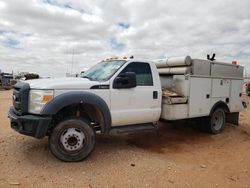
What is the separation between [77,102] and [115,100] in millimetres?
846

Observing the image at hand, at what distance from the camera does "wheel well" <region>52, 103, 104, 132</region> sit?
500 centimetres

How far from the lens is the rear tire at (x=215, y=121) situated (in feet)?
24.8

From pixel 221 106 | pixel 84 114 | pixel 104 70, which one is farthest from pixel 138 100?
pixel 221 106

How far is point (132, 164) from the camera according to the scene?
4895mm

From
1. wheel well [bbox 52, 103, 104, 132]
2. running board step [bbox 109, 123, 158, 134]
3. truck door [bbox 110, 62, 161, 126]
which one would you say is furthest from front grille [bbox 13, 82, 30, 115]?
running board step [bbox 109, 123, 158, 134]

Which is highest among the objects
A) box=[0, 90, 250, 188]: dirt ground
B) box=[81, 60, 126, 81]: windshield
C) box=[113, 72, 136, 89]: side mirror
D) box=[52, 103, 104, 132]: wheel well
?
box=[81, 60, 126, 81]: windshield

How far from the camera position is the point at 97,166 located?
15.6ft

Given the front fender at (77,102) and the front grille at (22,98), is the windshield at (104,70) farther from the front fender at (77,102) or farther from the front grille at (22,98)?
the front grille at (22,98)

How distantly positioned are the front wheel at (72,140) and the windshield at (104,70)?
1080 millimetres

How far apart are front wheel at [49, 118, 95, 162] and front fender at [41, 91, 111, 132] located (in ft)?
1.06

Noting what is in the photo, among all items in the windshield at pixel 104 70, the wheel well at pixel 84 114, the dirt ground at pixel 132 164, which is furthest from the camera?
the windshield at pixel 104 70

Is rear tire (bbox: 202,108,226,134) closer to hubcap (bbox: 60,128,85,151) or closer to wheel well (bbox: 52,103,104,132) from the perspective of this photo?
wheel well (bbox: 52,103,104,132)

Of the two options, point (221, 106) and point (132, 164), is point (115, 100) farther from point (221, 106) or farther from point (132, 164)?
point (221, 106)

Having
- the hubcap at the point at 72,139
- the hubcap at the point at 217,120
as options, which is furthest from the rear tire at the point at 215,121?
the hubcap at the point at 72,139
